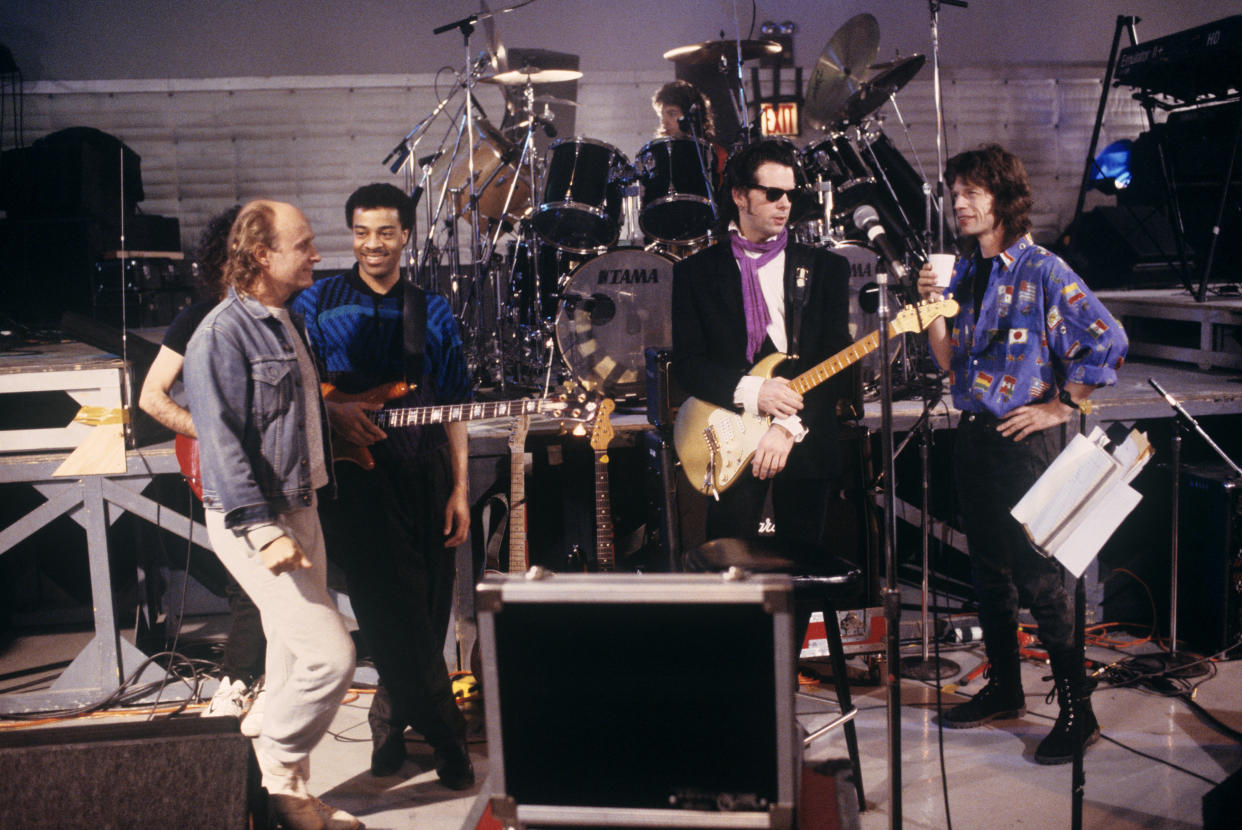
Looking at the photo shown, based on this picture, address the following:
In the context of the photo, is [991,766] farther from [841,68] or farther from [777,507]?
[841,68]

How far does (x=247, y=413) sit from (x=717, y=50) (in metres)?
6.46

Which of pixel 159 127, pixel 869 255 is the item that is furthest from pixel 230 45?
pixel 869 255

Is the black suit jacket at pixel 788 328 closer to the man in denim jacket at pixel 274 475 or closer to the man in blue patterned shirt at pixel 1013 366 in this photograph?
the man in blue patterned shirt at pixel 1013 366

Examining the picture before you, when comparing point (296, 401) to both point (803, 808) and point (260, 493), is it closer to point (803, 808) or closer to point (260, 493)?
point (260, 493)

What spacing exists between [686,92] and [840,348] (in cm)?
497

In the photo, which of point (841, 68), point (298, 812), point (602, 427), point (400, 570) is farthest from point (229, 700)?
point (841, 68)

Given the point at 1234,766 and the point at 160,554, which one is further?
the point at 160,554

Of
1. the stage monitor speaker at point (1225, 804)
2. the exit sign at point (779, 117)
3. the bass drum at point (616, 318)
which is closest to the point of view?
the stage monitor speaker at point (1225, 804)

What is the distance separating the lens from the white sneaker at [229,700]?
4.18 meters

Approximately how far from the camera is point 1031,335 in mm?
3658

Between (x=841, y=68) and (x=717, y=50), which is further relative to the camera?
(x=717, y=50)

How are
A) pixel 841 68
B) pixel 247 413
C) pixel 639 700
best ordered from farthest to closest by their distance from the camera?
1. pixel 841 68
2. pixel 247 413
3. pixel 639 700

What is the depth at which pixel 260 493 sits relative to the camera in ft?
9.32

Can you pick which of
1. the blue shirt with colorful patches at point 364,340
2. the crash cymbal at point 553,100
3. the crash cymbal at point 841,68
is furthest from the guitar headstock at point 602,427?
the crash cymbal at point 553,100
